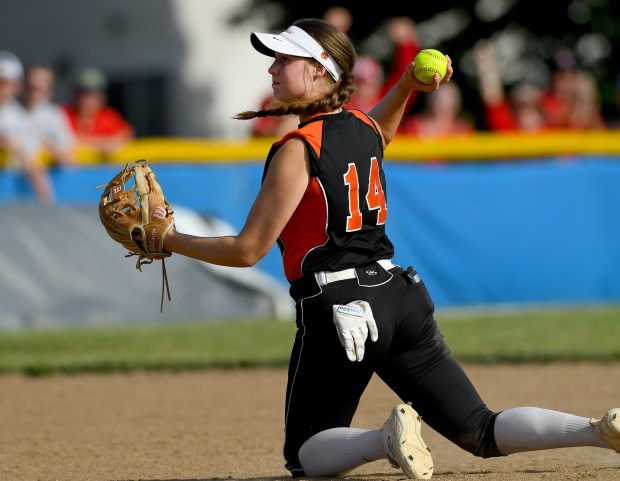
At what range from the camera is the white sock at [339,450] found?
430 cm

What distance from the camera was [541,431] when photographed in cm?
429

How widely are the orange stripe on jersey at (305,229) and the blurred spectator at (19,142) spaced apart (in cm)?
A: 646

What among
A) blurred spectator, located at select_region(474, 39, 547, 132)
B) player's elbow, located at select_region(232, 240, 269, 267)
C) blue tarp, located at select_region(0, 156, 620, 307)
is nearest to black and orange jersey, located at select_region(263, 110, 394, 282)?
player's elbow, located at select_region(232, 240, 269, 267)

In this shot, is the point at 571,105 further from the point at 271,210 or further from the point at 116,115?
the point at 271,210

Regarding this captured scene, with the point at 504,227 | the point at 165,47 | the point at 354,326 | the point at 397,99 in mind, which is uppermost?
the point at 165,47

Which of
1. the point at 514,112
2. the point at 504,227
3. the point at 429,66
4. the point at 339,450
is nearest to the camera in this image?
the point at 339,450

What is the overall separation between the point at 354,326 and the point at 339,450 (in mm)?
528

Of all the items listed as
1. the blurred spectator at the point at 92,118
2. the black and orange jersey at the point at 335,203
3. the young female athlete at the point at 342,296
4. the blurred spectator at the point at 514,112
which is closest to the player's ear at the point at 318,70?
the young female athlete at the point at 342,296

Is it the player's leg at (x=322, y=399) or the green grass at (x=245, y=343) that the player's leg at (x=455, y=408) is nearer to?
the player's leg at (x=322, y=399)

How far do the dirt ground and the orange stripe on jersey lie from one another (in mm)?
1006

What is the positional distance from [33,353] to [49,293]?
112 centimetres

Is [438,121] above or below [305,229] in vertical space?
above

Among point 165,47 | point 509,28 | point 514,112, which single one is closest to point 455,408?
point 514,112

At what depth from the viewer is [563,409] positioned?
21.6 ft
